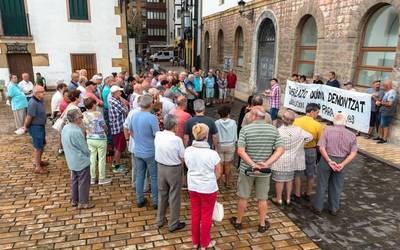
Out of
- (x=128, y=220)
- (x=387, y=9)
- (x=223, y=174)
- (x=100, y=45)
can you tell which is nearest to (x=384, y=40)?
(x=387, y=9)

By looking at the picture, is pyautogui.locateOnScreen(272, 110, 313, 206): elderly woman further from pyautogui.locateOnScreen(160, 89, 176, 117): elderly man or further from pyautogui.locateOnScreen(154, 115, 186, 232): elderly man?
pyautogui.locateOnScreen(160, 89, 176, 117): elderly man

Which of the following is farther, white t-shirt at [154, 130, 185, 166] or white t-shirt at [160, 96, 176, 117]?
white t-shirt at [160, 96, 176, 117]

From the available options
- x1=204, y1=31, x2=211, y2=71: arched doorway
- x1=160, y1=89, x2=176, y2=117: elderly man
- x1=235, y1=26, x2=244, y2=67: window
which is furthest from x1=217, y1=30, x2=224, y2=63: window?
x1=160, y1=89, x2=176, y2=117: elderly man

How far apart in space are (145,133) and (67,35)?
1271 centimetres

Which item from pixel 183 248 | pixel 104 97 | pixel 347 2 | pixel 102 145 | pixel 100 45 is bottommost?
pixel 183 248

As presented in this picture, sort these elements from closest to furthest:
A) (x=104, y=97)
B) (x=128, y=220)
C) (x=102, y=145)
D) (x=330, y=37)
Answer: (x=128, y=220), (x=102, y=145), (x=104, y=97), (x=330, y=37)

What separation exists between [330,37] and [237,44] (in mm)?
9038

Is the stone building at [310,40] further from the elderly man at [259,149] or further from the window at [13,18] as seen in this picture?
the window at [13,18]

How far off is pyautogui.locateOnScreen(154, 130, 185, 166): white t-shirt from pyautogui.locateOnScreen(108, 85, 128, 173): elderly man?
96.4 inches

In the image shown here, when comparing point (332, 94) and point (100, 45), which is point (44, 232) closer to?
point (332, 94)

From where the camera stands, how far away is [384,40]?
28.7 ft

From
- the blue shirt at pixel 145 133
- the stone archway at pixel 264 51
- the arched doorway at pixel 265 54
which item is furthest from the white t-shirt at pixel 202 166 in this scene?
the arched doorway at pixel 265 54

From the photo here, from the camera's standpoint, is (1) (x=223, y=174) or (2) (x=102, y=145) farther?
(1) (x=223, y=174)

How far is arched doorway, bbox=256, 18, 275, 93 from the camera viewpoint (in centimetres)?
1473
